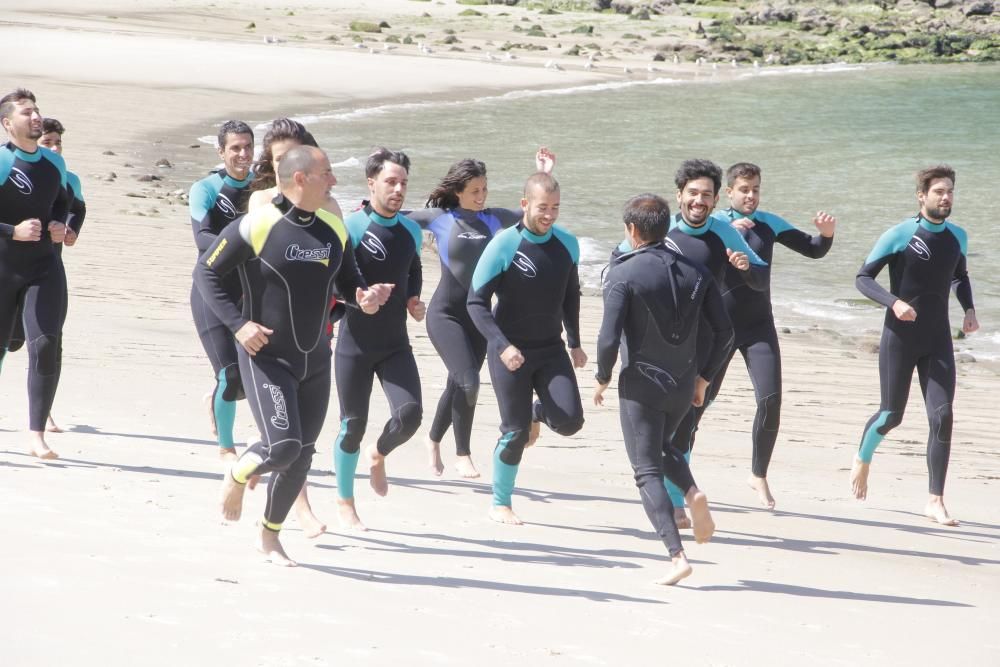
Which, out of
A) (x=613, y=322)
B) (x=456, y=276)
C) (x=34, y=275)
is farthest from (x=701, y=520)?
(x=34, y=275)

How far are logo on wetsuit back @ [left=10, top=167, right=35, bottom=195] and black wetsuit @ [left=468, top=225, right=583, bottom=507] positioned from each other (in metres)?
2.59

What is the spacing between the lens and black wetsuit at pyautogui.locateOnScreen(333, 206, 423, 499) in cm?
662

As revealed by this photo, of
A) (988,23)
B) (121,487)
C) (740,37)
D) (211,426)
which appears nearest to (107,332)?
(211,426)

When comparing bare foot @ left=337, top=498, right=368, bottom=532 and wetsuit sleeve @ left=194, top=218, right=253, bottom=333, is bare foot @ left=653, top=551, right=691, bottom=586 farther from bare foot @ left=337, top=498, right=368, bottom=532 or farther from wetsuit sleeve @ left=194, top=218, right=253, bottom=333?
wetsuit sleeve @ left=194, top=218, right=253, bottom=333

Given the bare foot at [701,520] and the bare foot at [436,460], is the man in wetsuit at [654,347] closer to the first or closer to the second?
the bare foot at [701,520]

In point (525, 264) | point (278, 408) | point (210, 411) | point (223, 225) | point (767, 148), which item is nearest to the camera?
point (278, 408)

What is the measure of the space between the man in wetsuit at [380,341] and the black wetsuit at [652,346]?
46.1 inches

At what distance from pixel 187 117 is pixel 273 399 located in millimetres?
23094

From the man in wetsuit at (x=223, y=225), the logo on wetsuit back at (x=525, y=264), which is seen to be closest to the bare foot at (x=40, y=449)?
the man in wetsuit at (x=223, y=225)

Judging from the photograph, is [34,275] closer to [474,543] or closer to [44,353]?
[44,353]

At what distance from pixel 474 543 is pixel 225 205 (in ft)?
7.63

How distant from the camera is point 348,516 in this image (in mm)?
6492

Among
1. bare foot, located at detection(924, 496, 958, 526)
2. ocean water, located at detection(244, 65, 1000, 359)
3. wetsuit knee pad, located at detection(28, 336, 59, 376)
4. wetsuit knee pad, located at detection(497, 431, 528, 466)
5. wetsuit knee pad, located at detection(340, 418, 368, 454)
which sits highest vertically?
wetsuit knee pad, located at detection(28, 336, 59, 376)

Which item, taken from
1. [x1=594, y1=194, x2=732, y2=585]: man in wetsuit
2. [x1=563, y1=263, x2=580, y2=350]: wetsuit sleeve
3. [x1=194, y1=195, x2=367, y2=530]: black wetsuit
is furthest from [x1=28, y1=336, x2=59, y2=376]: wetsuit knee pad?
[x1=594, y1=194, x2=732, y2=585]: man in wetsuit
